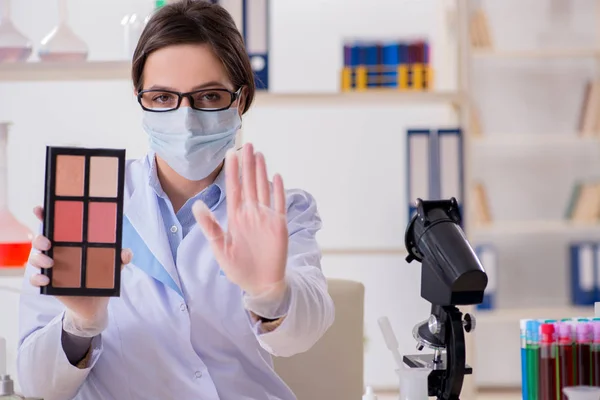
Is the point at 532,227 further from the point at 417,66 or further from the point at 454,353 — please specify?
the point at 454,353

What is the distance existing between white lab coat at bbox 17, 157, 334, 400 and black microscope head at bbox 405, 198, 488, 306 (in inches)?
7.1

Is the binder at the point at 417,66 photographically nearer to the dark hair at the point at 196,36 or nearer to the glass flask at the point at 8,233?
the glass flask at the point at 8,233

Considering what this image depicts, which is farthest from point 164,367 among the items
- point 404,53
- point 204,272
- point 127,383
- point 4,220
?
point 404,53

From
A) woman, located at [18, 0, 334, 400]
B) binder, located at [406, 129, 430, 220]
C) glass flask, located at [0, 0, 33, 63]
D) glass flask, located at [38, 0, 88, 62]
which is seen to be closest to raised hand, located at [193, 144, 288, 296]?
woman, located at [18, 0, 334, 400]

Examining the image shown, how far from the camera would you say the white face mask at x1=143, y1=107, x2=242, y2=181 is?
1.41 m

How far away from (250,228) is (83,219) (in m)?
0.22

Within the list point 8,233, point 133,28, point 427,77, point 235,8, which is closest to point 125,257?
point 8,233

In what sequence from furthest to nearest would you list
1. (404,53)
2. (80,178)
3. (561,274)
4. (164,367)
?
(561,274)
(404,53)
(164,367)
(80,178)

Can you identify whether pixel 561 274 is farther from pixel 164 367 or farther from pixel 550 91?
pixel 164 367

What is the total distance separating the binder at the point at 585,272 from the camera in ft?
12.5

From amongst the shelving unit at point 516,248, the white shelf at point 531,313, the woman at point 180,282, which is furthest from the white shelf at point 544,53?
the woman at point 180,282

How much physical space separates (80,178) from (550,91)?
3.40m

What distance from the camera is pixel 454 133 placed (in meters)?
3.00

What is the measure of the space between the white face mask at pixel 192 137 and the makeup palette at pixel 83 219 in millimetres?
349
